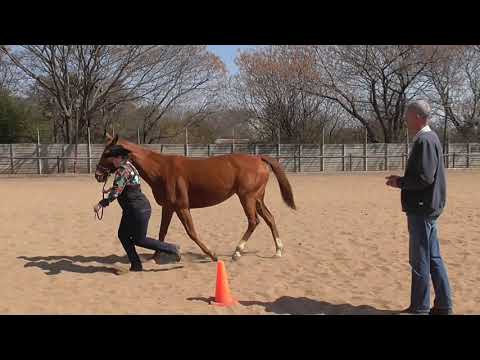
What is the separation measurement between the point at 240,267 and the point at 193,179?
1.40 meters

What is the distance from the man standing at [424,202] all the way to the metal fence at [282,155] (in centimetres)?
2544

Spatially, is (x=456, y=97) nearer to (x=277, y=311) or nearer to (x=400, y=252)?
(x=400, y=252)

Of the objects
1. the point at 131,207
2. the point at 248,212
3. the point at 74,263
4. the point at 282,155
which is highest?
the point at 282,155

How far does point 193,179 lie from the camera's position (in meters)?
6.16

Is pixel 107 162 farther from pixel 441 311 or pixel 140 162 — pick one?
pixel 441 311

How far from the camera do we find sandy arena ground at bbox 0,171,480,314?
449cm

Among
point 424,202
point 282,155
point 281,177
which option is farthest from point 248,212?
point 282,155

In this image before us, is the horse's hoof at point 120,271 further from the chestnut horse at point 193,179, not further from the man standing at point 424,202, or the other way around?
the man standing at point 424,202

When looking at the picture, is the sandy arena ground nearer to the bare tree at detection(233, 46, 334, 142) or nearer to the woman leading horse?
the woman leading horse

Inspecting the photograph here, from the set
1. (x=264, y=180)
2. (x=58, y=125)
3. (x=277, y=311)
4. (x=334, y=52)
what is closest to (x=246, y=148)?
(x=334, y=52)

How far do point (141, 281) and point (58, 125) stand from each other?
117 ft

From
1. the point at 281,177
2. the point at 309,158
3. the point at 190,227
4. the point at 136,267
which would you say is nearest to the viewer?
the point at 136,267

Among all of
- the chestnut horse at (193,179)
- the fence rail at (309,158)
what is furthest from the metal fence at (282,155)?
the chestnut horse at (193,179)

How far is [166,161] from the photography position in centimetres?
623
